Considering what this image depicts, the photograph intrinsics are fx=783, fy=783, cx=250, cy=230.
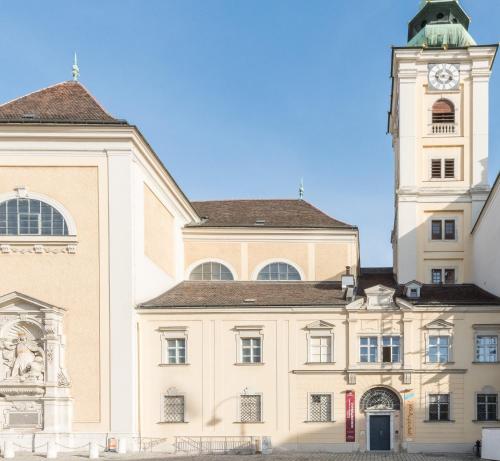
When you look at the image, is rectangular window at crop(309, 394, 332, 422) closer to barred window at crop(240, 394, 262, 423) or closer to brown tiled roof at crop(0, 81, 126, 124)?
barred window at crop(240, 394, 262, 423)

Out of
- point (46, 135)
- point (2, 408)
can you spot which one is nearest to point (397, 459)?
point (2, 408)

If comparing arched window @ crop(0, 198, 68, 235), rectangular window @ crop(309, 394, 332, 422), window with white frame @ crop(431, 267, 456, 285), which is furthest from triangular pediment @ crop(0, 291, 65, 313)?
window with white frame @ crop(431, 267, 456, 285)

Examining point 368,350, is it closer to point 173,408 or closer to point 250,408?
point 250,408

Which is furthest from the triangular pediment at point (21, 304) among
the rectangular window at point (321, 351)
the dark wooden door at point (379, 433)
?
the dark wooden door at point (379, 433)

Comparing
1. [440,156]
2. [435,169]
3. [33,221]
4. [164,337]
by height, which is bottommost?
[164,337]

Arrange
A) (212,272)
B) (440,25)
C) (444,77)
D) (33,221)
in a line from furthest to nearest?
(440,25) → (444,77) → (212,272) → (33,221)

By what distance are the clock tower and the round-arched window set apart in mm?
7051

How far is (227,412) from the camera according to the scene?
3947cm

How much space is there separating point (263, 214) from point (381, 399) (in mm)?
17992

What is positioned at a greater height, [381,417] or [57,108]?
[57,108]

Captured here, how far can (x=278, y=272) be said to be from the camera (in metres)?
51.6

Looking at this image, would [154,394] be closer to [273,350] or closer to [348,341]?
[273,350]

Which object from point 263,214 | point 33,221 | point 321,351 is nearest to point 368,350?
point 321,351

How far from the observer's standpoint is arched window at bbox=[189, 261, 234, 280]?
5128cm
